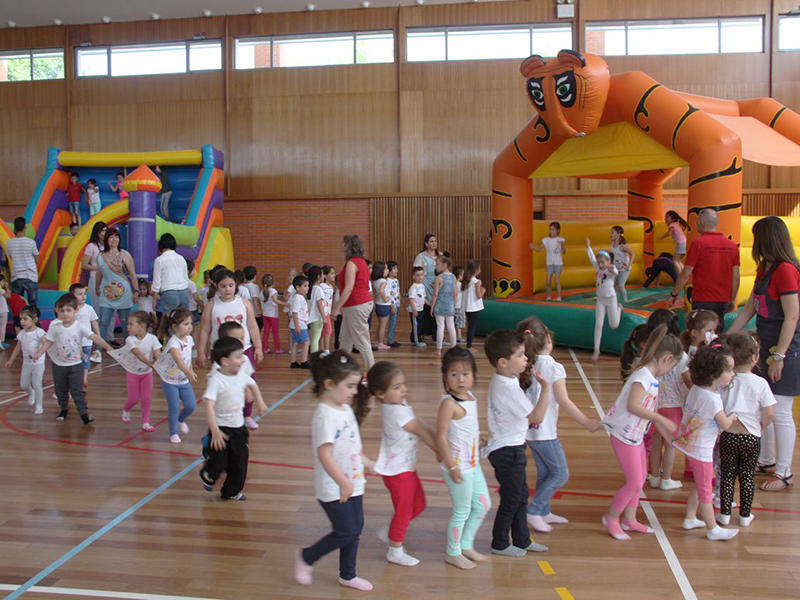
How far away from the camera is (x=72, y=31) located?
49.6 ft

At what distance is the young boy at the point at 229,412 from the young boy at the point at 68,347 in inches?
75.6

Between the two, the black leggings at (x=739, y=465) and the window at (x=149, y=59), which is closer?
the black leggings at (x=739, y=465)

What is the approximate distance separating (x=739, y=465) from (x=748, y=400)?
0.30m

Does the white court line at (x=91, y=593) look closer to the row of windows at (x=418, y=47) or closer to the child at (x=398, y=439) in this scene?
the child at (x=398, y=439)

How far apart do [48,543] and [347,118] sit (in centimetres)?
1228

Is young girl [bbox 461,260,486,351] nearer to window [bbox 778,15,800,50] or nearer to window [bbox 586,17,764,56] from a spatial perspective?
window [bbox 586,17,764,56]

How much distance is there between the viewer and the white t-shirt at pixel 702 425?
10.5 ft

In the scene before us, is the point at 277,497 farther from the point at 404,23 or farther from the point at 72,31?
the point at 72,31

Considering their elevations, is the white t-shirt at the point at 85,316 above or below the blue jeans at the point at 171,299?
below

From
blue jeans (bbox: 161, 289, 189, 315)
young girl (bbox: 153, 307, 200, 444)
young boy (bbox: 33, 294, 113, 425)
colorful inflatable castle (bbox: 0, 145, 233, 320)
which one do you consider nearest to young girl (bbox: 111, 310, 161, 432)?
young girl (bbox: 153, 307, 200, 444)

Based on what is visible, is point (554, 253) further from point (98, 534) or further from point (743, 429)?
point (98, 534)

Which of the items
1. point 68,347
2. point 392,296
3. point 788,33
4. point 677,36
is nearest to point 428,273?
point 392,296

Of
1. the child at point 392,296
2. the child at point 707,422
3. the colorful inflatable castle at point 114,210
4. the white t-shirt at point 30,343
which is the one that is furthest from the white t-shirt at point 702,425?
the colorful inflatable castle at point 114,210

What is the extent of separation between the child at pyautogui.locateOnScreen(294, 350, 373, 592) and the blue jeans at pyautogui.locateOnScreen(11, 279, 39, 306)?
8130 millimetres
